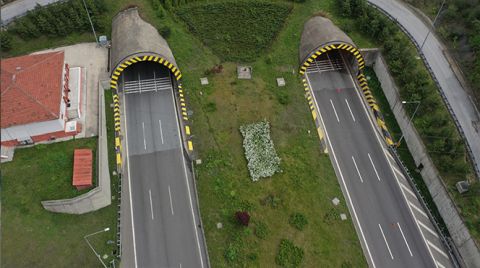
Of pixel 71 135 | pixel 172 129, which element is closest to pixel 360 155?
pixel 172 129

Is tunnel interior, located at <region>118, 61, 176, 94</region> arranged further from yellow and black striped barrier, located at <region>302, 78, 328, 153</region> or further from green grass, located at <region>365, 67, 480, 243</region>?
green grass, located at <region>365, 67, 480, 243</region>

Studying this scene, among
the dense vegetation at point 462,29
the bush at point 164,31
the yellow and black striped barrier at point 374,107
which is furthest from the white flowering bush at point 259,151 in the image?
the dense vegetation at point 462,29

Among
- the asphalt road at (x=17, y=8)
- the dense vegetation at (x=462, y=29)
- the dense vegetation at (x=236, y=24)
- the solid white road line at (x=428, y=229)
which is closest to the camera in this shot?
the solid white road line at (x=428, y=229)

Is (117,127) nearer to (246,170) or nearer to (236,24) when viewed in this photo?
(246,170)

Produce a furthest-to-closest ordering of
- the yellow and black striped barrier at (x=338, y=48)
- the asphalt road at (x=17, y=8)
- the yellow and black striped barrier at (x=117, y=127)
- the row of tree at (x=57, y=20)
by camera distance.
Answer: the asphalt road at (x=17, y=8)
the row of tree at (x=57, y=20)
the yellow and black striped barrier at (x=338, y=48)
the yellow and black striped barrier at (x=117, y=127)

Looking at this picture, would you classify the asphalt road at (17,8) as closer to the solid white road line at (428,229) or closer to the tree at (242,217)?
the tree at (242,217)

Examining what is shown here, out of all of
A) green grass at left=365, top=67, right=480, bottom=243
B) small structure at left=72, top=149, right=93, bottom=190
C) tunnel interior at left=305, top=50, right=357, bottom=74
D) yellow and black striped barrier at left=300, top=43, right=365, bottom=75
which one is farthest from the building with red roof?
green grass at left=365, top=67, right=480, bottom=243
